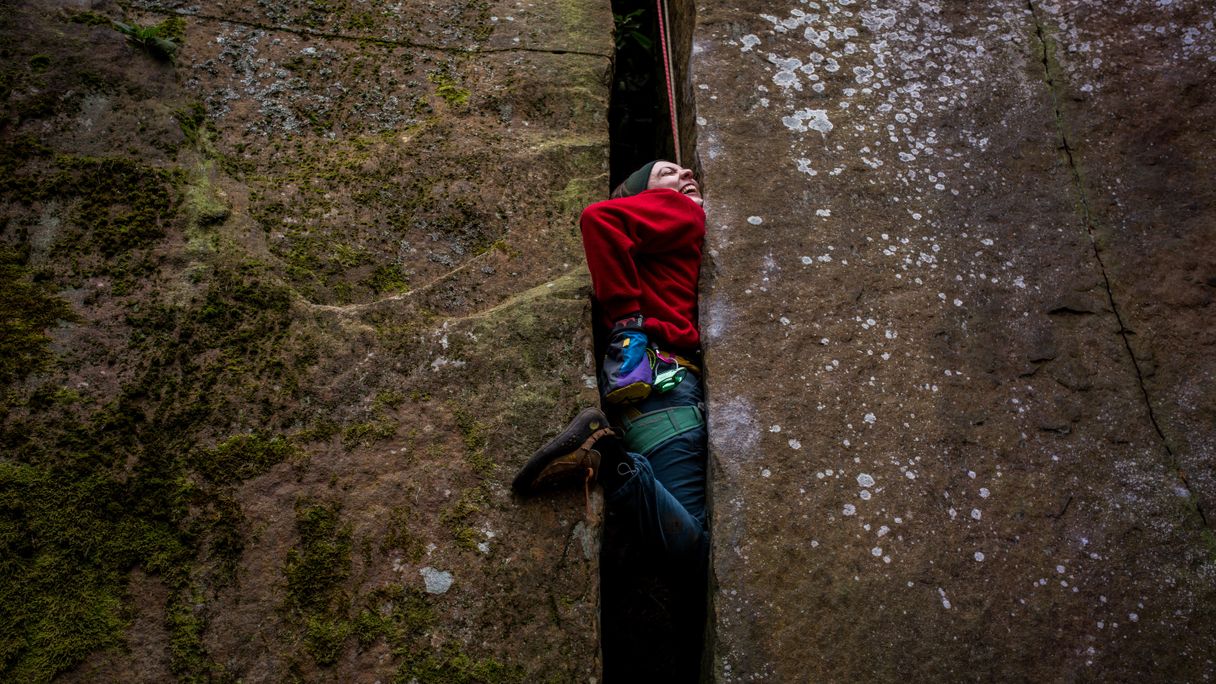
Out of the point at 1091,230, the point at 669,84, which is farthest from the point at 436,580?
the point at 1091,230

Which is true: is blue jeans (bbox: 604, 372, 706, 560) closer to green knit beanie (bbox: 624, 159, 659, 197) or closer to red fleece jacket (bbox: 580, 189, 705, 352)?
red fleece jacket (bbox: 580, 189, 705, 352)

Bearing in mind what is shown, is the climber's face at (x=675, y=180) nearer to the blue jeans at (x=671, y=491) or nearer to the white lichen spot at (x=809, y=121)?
the white lichen spot at (x=809, y=121)

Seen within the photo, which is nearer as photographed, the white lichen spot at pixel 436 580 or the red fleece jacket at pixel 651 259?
the white lichen spot at pixel 436 580

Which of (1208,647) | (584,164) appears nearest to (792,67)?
(584,164)

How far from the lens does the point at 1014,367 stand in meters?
3.10

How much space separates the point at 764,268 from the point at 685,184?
555mm

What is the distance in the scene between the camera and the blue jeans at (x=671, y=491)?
291 cm

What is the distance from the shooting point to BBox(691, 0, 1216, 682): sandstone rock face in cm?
269

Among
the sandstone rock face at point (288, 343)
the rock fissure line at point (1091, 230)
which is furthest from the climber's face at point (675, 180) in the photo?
the rock fissure line at point (1091, 230)

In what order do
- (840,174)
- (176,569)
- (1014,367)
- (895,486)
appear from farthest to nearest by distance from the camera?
(840,174) → (1014,367) → (895,486) → (176,569)

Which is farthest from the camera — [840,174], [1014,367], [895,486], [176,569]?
[840,174]

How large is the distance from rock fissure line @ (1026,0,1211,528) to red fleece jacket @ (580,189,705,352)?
5.53 ft

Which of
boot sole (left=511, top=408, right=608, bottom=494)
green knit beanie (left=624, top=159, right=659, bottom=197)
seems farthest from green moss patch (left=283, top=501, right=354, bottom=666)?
green knit beanie (left=624, top=159, right=659, bottom=197)

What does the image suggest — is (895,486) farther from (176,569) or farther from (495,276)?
(176,569)
